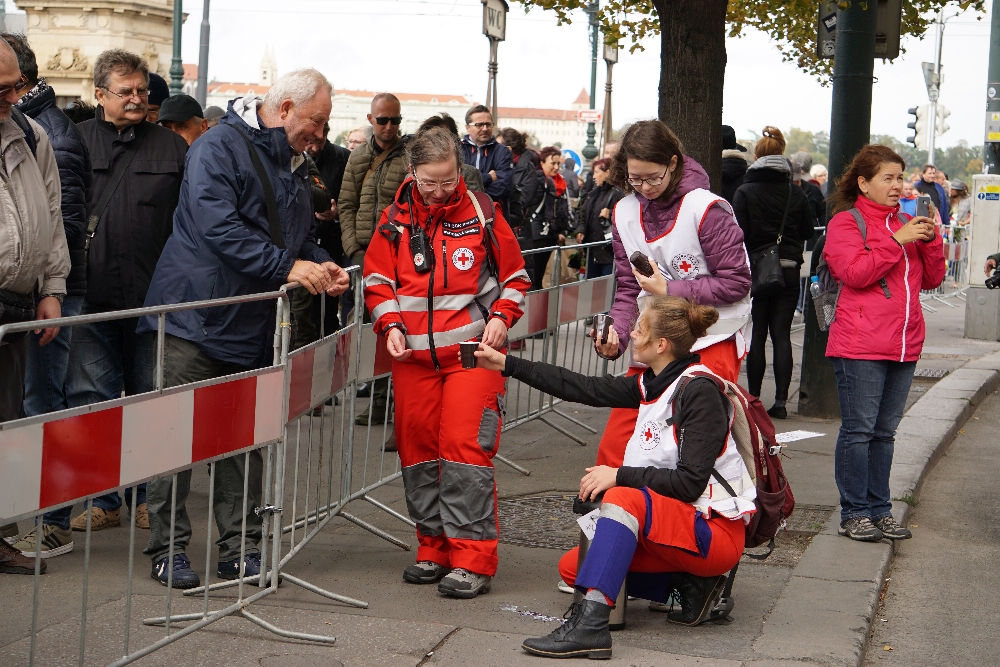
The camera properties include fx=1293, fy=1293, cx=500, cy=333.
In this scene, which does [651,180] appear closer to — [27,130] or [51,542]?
[27,130]

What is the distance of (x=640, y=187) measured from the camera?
5.18 meters

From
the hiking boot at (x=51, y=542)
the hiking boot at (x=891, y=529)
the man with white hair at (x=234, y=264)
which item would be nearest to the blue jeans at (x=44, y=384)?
the hiking boot at (x=51, y=542)

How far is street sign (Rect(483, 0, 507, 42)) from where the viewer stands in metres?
12.7

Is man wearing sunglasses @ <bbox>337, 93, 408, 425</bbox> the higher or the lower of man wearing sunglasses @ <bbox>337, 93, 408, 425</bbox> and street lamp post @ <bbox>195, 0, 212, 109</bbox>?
the lower

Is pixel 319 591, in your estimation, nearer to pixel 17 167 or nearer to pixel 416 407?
pixel 416 407

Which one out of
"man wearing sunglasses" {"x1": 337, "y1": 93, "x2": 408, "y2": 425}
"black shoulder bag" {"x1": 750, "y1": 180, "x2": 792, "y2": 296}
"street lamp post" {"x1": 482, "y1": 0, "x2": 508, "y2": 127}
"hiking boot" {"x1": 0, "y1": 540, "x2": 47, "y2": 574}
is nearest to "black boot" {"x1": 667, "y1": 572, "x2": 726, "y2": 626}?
"hiking boot" {"x1": 0, "y1": 540, "x2": 47, "y2": 574}

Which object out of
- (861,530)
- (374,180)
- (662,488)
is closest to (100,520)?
(662,488)

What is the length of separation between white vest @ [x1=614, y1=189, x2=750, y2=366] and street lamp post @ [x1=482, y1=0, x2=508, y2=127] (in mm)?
7402

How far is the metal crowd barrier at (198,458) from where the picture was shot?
3.41m

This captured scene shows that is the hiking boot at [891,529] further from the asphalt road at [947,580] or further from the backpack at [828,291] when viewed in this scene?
the backpack at [828,291]

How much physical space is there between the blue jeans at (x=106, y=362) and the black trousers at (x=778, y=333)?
4.88m

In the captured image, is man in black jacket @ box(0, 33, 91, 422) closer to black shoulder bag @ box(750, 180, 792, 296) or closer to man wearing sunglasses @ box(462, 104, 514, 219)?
black shoulder bag @ box(750, 180, 792, 296)

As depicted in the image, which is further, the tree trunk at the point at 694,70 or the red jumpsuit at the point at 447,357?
the tree trunk at the point at 694,70

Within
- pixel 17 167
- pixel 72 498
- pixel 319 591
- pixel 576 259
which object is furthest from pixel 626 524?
pixel 576 259
